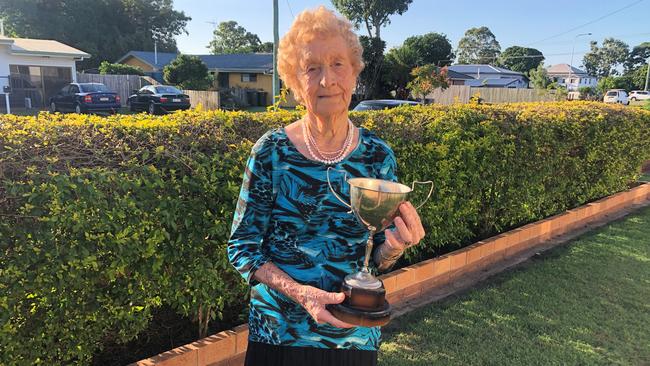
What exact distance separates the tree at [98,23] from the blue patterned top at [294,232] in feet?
178

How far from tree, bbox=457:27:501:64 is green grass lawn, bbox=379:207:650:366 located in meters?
114

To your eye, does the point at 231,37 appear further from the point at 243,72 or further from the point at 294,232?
the point at 294,232

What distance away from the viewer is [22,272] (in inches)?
82.4

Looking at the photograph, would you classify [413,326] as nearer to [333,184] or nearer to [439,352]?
[439,352]

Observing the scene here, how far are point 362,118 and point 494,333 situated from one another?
2021mm

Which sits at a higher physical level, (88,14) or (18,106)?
(88,14)

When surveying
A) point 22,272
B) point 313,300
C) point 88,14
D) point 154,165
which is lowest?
point 22,272

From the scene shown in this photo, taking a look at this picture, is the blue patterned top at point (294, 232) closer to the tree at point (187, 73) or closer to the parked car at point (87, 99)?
the parked car at point (87, 99)

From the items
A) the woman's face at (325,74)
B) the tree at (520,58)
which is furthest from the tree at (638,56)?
the woman's face at (325,74)

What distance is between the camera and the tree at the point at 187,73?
100 ft

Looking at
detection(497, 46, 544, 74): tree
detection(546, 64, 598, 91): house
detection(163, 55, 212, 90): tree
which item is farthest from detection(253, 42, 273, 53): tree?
detection(546, 64, 598, 91): house

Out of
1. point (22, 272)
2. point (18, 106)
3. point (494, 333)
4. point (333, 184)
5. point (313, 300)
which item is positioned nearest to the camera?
point (313, 300)

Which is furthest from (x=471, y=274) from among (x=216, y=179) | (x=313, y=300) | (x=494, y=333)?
(x=313, y=300)

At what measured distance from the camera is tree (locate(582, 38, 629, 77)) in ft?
338
